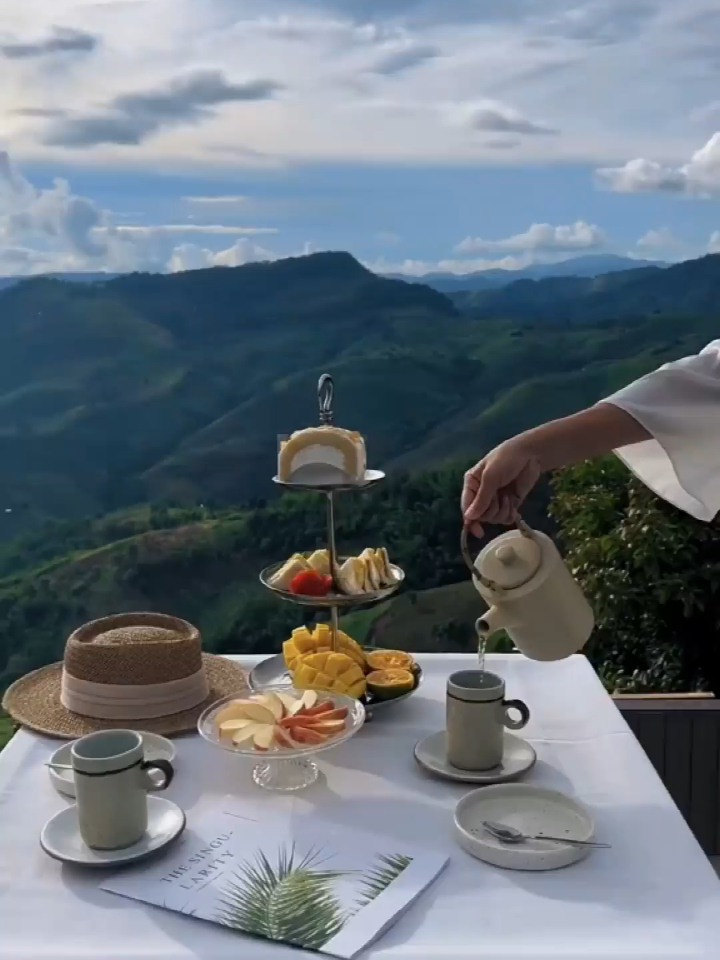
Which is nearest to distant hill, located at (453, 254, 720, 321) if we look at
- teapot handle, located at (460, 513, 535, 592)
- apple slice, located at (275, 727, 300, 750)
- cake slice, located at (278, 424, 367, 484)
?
cake slice, located at (278, 424, 367, 484)

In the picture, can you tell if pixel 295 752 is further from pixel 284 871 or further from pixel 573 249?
pixel 573 249

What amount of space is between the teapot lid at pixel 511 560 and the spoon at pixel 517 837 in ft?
0.95

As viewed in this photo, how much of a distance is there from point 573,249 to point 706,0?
708 mm

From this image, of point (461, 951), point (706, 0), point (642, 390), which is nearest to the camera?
point (461, 951)

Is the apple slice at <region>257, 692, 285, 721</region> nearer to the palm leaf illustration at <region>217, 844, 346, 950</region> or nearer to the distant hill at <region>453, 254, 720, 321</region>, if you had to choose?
the palm leaf illustration at <region>217, 844, 346, 950</region>

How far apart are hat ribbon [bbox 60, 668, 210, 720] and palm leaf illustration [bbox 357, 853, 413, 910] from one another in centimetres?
46

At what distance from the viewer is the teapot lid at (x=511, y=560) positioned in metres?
1.23

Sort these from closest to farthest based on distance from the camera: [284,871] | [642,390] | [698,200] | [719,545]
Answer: [284,871], [642,390], [719,545], [698,200]

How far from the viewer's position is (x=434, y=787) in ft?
3.93

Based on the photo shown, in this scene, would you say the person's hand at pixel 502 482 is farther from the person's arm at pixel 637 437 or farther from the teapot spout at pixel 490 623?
the teapot spout at pixel 490 623

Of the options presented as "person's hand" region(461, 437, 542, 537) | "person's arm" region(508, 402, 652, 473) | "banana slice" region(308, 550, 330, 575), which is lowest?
"banana slice" region(308, 550, 330, 575)

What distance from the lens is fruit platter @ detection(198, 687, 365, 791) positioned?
44.9 inches

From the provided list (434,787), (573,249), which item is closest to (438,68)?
(573,249)

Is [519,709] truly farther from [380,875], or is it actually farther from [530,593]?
[380,875]
